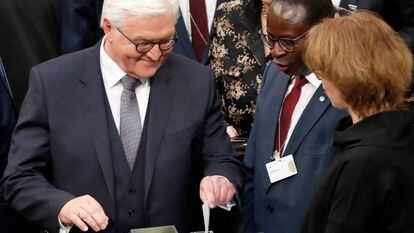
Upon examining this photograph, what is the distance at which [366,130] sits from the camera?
2.40 m

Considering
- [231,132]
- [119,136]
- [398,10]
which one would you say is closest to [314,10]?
[119,136]

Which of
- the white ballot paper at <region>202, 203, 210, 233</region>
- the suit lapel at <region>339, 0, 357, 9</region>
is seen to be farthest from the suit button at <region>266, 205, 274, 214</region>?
the suit lapel at <region>339, 0, 357, 9</region>

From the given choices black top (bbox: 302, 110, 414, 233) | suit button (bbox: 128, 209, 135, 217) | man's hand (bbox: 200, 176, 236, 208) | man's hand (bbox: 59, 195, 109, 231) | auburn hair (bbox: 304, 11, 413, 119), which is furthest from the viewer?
suit button (bbox: 128, 209, 135, 217)

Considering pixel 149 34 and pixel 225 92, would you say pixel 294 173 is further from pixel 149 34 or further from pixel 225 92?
pixel 225 92

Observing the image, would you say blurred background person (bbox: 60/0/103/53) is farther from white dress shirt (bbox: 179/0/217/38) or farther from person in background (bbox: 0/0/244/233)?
person in background (bbox: 0/0/244/233)

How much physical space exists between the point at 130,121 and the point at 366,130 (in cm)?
99

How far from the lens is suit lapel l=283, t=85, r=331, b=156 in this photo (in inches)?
114

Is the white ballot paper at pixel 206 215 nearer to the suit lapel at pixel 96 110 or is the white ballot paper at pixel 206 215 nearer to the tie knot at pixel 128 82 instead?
the suit lapel at pixel 96 110

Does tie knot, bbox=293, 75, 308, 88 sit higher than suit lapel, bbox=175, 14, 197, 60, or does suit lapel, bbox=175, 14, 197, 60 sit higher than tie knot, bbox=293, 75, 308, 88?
tie knot, bbox=293, 75, 308, 88

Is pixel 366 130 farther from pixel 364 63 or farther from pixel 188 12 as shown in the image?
pixel 188 12

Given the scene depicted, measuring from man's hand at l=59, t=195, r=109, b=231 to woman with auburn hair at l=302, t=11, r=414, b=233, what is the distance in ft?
2.31

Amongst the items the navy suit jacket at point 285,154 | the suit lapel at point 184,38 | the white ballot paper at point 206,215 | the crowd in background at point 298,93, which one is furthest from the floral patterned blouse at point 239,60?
the white ballot paper at point 206,215

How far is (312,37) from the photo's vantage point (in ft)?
8.48

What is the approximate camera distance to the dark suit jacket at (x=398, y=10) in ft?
12.7
